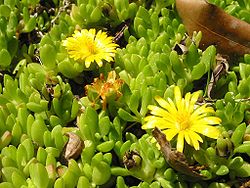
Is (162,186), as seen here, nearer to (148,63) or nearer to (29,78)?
(148,63)

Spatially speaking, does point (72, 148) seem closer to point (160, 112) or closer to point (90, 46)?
point (160, 112)

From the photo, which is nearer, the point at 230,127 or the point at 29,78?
the point at 230,127

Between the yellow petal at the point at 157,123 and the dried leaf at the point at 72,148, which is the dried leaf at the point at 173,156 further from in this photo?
the dried leaf at the point at 72,148

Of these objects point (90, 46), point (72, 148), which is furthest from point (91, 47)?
point (72, 148)

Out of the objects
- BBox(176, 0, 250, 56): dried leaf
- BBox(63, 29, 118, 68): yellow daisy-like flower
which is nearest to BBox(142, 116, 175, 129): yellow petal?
BBox(63, 29, 118, 68): yellow daisy-like flower

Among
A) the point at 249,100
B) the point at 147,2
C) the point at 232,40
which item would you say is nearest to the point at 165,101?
the point at 249,100
